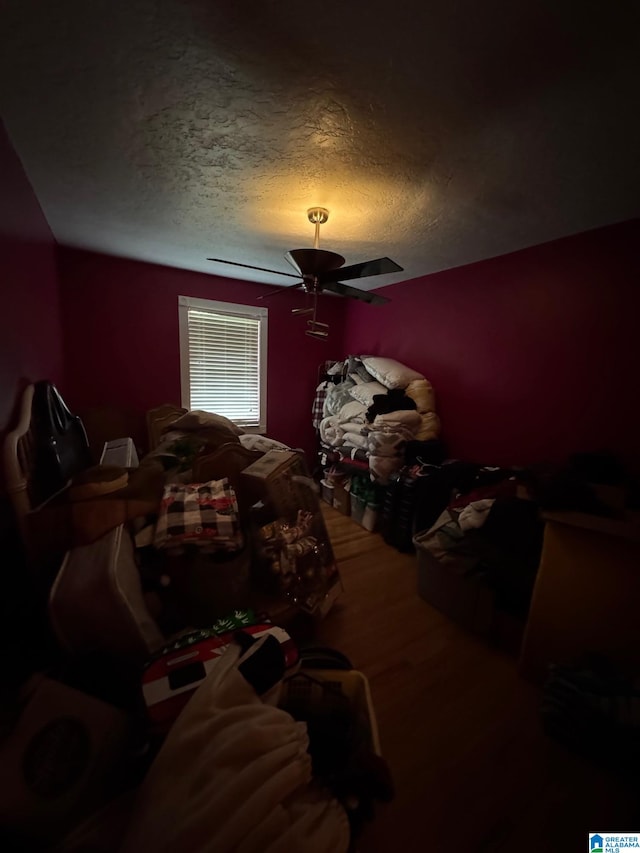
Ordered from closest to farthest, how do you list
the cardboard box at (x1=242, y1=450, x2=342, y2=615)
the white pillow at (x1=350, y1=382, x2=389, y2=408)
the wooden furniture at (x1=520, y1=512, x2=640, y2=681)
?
the wooden furniture at (x1=520, y1=512, x2=640, y2=681) → the cardboard box at (x1=242, y1=450, x2=342, y2=615) → the white pillow at (x1=350, y1=382, x2=389, y2=408)

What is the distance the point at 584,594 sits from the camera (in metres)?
1.40

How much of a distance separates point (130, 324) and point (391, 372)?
2574 mm

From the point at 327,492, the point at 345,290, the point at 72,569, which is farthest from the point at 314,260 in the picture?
the point at 327,492

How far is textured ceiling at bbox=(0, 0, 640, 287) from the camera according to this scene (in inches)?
34.3

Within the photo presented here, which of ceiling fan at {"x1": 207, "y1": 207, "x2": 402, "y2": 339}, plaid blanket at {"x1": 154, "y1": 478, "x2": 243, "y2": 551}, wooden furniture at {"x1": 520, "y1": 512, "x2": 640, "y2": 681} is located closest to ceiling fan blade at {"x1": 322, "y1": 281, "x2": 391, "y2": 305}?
ceiling fan at {"x1": 207, "y1": 207, "x2": 402, "y2": 339}

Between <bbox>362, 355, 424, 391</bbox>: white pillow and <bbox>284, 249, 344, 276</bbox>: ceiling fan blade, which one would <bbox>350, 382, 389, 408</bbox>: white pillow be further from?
<bbox>284, 249, 344, 276</bbox>: ceiling fan blade

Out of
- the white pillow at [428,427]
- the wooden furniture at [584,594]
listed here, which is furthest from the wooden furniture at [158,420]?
the wooden furniture at [584,594]

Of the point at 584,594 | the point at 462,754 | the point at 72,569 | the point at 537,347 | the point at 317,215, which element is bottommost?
the point at 462,754

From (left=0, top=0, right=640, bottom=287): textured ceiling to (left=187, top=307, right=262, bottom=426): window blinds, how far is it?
4.50 feet

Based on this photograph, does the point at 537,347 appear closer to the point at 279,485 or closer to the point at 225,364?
the point at 279,485

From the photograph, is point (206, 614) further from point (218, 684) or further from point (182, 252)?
point (182, 252)

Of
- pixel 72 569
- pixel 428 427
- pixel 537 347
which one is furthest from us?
pixel 428 427

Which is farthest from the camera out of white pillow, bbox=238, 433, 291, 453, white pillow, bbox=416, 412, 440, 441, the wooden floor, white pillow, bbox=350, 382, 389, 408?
white pillow, bbox=350, 382, 389, 408

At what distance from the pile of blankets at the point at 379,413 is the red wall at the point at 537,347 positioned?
0.22 meters
